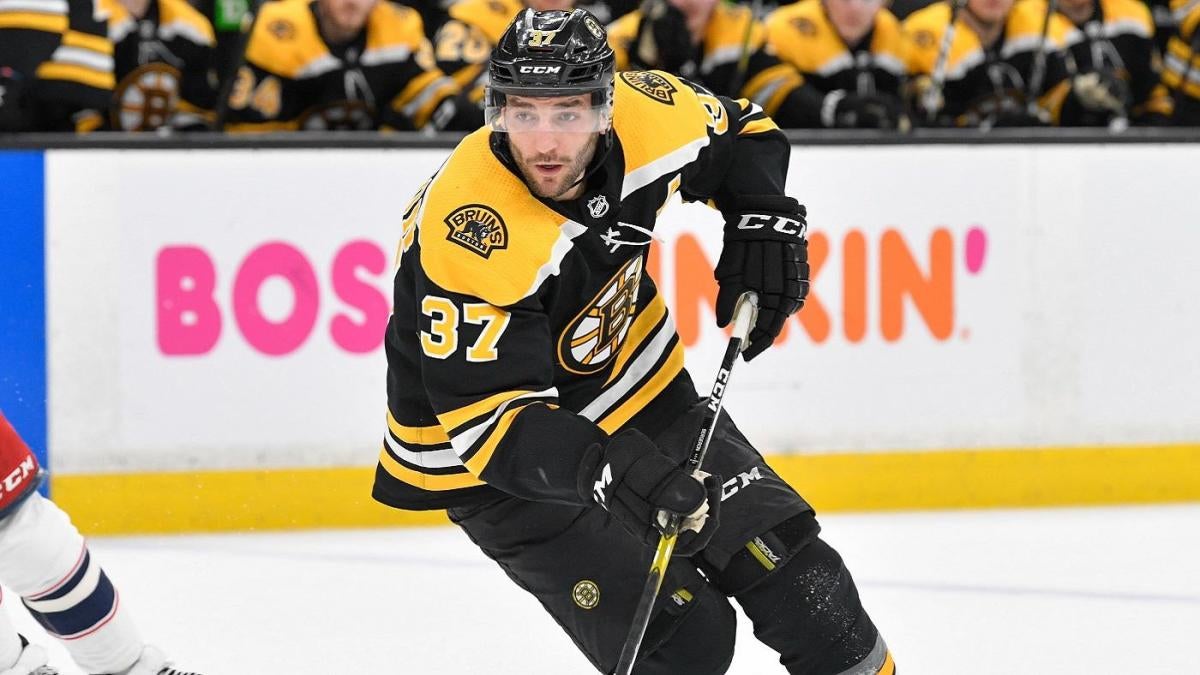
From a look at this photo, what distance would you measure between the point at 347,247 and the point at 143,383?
60 centimetres

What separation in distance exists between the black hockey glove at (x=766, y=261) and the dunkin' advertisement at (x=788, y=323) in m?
1.75

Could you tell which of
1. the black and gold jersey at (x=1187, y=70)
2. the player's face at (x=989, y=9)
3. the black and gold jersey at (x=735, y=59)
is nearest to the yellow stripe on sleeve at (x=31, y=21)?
the black and gold jersey at (x=735, y=59)

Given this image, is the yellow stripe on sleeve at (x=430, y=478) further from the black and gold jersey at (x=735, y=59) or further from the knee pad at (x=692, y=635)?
A: the black and gold jersey at (x=735, y=59)

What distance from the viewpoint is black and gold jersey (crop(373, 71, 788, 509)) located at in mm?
2082

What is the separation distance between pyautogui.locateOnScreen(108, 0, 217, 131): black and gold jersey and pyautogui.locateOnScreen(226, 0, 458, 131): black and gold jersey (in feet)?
0.33

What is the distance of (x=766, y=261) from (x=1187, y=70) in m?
3.02

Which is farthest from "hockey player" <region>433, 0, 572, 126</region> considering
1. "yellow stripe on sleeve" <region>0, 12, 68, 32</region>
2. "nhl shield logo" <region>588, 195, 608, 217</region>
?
"nhl shield logo" <region>588, 195, 608, 217</region>

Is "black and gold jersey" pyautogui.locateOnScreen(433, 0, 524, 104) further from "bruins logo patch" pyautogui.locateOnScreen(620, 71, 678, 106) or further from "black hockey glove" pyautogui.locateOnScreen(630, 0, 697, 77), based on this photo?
"bruins logo patch" pyautogui.locateOnScreen(620, 71, 678, 106)

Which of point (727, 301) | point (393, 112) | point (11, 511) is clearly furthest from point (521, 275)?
point (393, 112)

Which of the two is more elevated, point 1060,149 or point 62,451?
point 1060,149

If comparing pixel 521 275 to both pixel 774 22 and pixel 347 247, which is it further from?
pixel 774 22

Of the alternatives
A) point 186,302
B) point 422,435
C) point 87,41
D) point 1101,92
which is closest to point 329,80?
point 87,41

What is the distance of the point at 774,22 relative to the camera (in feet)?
16.0

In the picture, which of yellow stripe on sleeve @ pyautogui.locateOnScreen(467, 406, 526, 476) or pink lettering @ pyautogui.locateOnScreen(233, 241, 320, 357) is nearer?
yellow stripe on sleeve @ pyautogui.locateOnScreen(467, 406, 526, 476)
